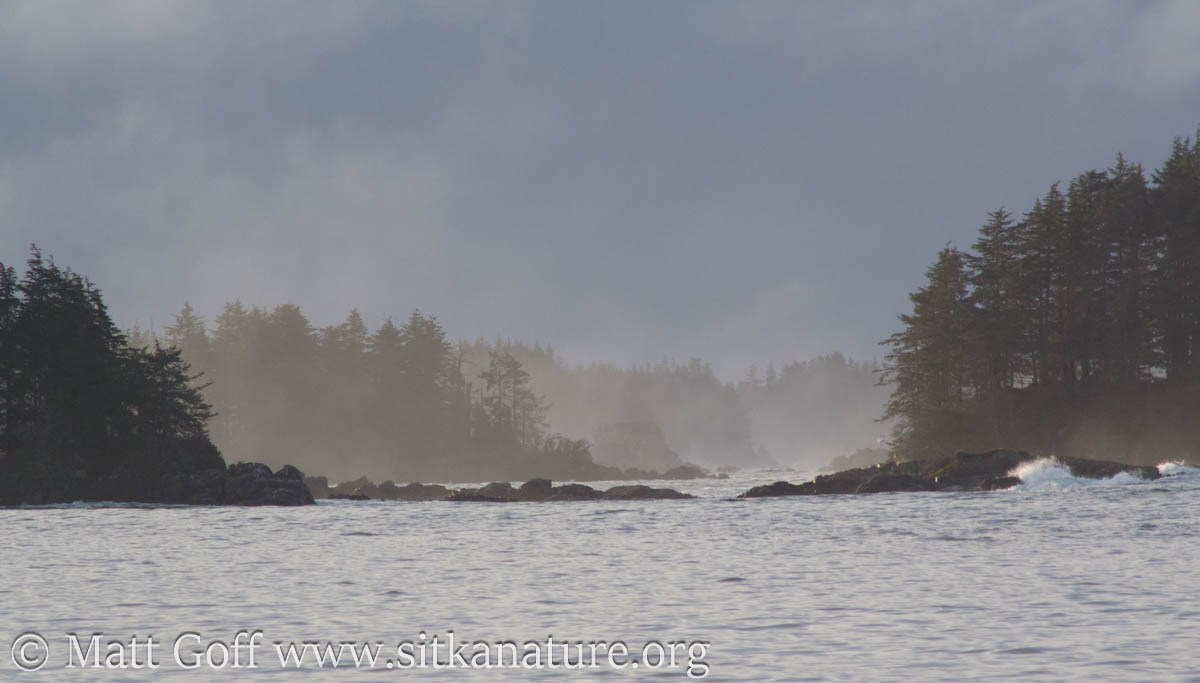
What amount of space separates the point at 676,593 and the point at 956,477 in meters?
43.3

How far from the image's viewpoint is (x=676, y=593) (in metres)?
17.2

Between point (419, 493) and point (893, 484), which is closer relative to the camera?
point (893, 484)

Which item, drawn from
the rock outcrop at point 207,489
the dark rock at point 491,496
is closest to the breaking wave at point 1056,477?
the dark rock at point 491,496

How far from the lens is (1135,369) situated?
7906 cm

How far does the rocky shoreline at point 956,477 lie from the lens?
54.3 meters

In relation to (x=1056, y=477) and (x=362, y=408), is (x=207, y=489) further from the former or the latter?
(x=362, y=408)

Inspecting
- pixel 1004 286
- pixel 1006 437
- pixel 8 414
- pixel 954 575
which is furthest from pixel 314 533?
pixel 1004 286

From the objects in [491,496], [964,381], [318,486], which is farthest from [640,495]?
[964,381]

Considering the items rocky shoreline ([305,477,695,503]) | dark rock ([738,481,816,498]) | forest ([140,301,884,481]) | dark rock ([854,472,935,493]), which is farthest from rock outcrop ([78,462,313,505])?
forest ([140,301,884,481])

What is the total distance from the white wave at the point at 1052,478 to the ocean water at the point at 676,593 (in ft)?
59.1

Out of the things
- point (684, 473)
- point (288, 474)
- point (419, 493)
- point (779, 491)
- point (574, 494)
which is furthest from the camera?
point (684, 473)

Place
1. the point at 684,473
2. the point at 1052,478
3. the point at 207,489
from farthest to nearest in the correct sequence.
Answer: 1. the point at 684,473
2. the point at 207,489
3. the point at 1052,478

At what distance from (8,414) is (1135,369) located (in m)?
78.2

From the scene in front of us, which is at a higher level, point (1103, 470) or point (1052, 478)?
point (1103, 470)
